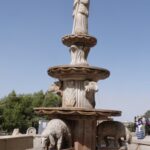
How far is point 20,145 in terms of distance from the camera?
1401cm

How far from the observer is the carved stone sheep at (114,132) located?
9891 mm

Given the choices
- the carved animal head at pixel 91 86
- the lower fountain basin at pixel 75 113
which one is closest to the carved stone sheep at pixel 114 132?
the lower fountain basin at pixel 75 113

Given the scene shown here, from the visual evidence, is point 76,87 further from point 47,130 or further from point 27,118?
point 27,118

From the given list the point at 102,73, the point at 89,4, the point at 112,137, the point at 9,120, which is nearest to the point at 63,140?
the point at 112,137

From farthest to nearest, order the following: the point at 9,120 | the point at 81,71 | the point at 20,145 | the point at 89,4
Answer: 1. the point at 9,120
2. the point at 20,145
3. the point at 89,4
4. the point at 81,71

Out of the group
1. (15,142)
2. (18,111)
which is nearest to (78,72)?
(15,142)

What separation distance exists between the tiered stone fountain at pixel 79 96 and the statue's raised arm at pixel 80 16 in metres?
0.38

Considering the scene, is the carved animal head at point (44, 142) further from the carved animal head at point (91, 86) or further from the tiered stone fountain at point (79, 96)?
the carved animal head at point (91, 86)

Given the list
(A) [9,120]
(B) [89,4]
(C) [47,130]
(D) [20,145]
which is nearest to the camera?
(C) [47,130]

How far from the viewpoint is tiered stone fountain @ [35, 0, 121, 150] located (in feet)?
31.1

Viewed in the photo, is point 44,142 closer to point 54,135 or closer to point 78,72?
point 54,135

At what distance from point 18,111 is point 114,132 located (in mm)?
46494

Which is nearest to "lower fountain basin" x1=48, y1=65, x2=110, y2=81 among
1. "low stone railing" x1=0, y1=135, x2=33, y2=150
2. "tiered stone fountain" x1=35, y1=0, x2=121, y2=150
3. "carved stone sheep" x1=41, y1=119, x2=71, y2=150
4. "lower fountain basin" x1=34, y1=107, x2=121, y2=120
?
"tiered stone fountain" x1=35, y1=0, x2=121, y2=150

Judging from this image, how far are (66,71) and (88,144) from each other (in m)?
1.99
